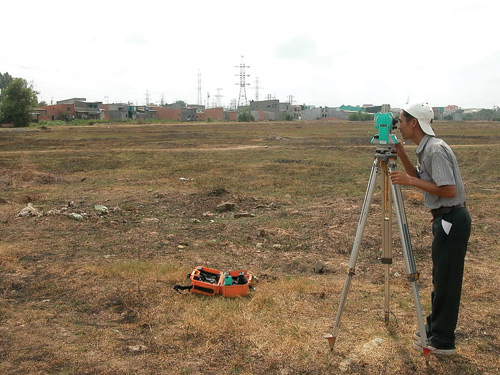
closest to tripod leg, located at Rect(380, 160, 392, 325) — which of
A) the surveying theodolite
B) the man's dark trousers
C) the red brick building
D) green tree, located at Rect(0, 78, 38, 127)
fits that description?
the surveying theodolite

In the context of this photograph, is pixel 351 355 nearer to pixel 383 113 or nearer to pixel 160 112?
pixel 383 113

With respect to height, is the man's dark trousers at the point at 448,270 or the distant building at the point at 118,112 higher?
the distant building at the point at 118,112

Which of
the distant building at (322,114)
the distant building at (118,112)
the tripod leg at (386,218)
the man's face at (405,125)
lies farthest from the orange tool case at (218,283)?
the distant building at (322,114)

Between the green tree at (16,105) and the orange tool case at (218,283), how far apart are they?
7180cm

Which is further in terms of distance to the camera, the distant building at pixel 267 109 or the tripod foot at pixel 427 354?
the distant building at pixel 267 109

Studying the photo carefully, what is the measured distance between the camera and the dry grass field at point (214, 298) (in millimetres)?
3729

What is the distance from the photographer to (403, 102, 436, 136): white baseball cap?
3613mm

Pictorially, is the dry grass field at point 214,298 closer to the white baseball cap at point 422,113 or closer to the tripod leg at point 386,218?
the tripod leg at point 386,218

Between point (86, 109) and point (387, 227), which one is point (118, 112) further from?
point (387, 227)

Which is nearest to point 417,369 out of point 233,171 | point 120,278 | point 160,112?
point 120,278

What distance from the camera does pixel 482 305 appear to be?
191 inches

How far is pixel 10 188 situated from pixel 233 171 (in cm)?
802

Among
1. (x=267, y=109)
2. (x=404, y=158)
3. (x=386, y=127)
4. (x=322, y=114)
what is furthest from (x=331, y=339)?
(x=322, y=114)

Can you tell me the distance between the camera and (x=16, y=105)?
67.2 meters
